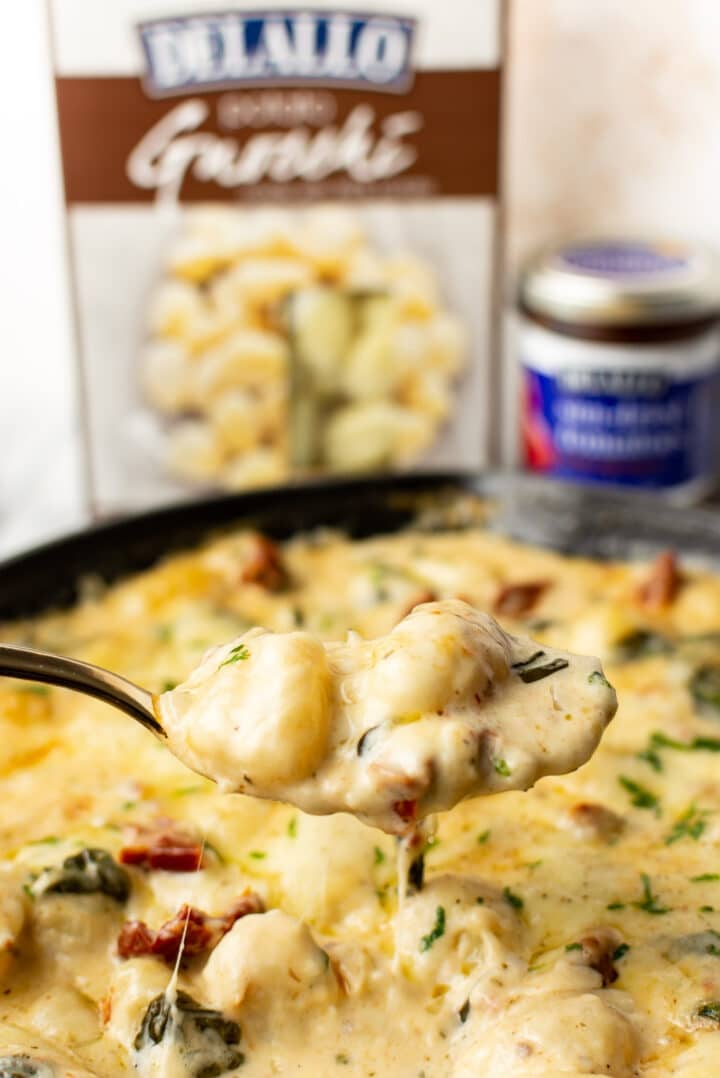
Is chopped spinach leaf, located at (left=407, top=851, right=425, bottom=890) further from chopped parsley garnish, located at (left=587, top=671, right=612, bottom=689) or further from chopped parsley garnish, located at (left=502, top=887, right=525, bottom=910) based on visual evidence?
chopped parsley garnish, located at (left=587, top=671, right=612, bottom=689)

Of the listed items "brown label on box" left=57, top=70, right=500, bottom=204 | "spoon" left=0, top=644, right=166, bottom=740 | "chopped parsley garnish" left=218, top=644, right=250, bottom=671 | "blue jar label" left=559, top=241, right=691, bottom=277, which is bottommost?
"spoon" left=0, top=644, right=166, bottom=740

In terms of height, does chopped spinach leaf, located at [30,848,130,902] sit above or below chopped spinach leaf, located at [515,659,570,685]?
below

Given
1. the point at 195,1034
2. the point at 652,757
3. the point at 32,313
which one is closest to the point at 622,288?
the point at 652,757

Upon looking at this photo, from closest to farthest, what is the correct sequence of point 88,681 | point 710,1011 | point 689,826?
point 710,1011 < point 88,681 < point 689,826

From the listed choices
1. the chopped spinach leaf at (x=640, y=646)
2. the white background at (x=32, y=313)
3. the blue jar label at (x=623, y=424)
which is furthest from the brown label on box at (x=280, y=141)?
the chopped spinach leaf at (x=640, y=646)

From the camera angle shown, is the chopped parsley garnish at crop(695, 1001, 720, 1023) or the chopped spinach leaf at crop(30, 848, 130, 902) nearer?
the chopped parsley garnish at crop(695, 1001, 720, 1023)

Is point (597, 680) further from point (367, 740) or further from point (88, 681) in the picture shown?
point (88, 681)

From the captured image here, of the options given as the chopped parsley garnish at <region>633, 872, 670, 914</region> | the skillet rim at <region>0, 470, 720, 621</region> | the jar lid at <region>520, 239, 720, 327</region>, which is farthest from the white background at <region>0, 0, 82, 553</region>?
the chopped parsley garnish at <region>633, 872, 670, 914</region>
